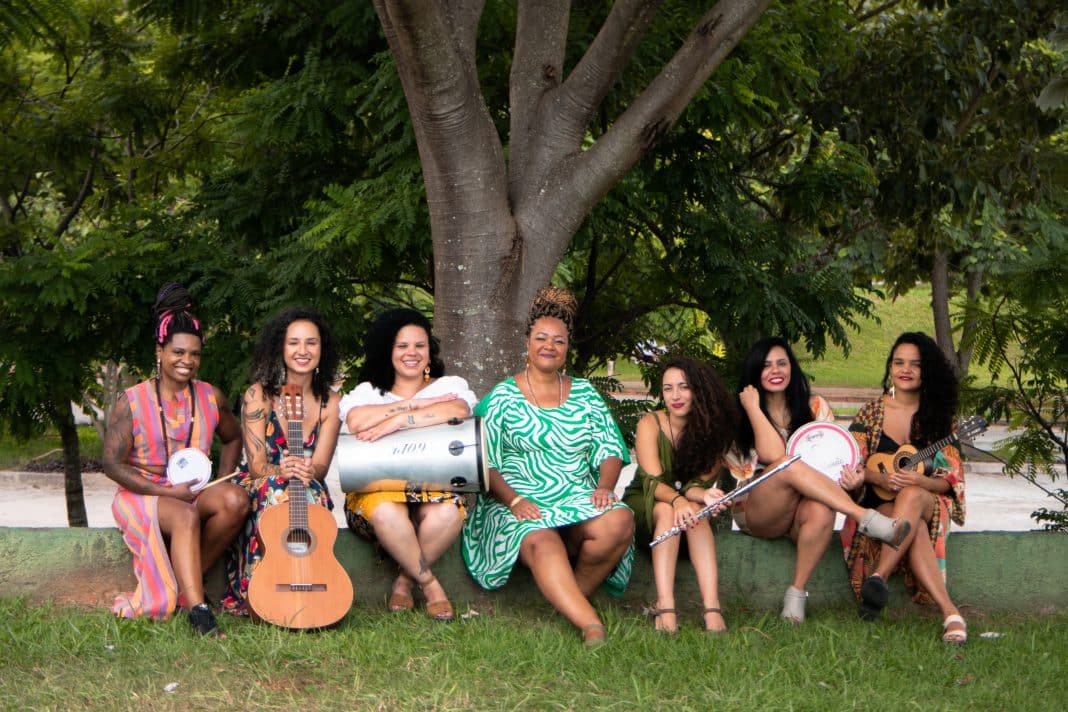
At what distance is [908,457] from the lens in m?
5.98

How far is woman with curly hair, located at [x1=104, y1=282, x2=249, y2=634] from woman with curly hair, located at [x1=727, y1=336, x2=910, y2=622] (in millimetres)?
2342

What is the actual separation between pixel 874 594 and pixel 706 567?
76 centimetres

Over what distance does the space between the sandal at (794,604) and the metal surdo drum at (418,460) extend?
59.7 inches

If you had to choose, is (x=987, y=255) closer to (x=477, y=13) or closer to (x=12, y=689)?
(x=477, y=13)

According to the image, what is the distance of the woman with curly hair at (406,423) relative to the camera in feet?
18.2

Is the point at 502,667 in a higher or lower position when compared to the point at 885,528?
lower

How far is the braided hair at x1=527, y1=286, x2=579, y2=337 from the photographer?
20.3 ft

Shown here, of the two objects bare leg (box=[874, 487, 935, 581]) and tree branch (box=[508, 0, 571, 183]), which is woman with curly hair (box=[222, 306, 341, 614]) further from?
bare leg (box=[874, 487, 935, 581])

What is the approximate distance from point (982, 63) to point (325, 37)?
585 cm

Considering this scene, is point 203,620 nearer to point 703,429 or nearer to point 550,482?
point 550,482

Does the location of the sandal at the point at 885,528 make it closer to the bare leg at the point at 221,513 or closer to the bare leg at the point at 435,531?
the bare leg at the point at 435,531

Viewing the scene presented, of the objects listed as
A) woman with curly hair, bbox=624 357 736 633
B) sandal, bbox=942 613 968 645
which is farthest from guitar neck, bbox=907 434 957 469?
woman with curly hair, bbox=624 357 736 633

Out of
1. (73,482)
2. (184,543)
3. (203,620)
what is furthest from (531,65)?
(73,482)

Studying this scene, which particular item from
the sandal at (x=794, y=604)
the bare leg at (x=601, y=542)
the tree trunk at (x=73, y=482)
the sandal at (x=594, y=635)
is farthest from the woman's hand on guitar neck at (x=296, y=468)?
the tree trunk at (x=73, y=482)
